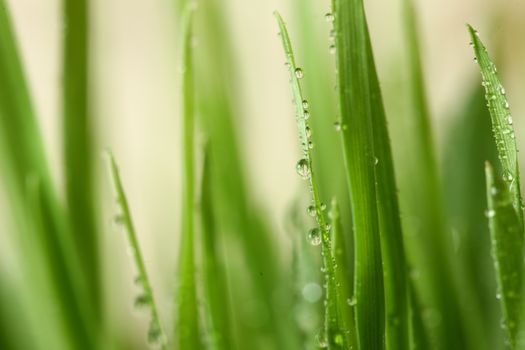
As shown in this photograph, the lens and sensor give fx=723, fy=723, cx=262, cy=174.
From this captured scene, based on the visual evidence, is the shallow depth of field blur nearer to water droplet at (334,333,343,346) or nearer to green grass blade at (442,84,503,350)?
green grass blade at (442,84,503,350)

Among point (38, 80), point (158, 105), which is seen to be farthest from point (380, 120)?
point (38, 80)

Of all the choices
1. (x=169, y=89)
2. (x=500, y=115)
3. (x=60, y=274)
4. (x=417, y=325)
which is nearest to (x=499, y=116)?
(x=500, y=115)

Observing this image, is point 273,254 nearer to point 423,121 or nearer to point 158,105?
point 423,121

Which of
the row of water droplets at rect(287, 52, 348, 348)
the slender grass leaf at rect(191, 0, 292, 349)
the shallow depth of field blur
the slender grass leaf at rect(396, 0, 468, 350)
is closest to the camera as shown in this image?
the row of water droplets at rect(287, 52, 348, 348)

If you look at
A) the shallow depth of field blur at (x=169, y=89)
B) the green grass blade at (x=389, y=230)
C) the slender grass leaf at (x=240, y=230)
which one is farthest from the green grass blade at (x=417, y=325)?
the shallow depth of field blur at (x=169, y=89)

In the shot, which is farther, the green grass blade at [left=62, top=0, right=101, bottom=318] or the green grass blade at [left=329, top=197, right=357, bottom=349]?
the green grass blade at [left=62, top=0, right=101, bottom=318]

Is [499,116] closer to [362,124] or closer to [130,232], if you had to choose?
[362,124]

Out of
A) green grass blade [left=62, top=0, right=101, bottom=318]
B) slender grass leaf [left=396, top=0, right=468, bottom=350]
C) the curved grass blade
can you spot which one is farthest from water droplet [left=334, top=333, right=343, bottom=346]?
green grass blade [left=62, top=0, right=101, bottom=318]
